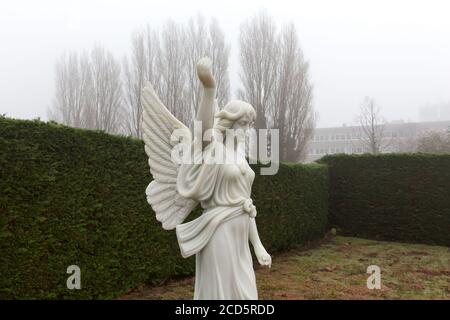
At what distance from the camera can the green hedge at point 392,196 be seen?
42.5 ft

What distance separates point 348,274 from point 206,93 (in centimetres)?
758

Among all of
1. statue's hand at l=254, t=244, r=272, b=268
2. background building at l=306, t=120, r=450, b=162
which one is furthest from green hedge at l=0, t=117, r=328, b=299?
background building at l=306, t=120, r=450, b=162

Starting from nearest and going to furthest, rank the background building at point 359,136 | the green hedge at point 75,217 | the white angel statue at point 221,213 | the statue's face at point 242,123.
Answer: the white angel statue at point 221,213 → the statue's face at point 242,123 → the green hedge at point 75,217 → the background building at point 359,136

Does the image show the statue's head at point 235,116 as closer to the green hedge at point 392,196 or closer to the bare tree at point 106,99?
the green hedge at point 392,196

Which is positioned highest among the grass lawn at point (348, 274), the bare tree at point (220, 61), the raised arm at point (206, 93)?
the bare tree at point (220, 61)

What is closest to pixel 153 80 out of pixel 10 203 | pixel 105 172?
pixel 105 172

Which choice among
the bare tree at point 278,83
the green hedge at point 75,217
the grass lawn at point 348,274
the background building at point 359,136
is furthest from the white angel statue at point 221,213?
the background building at point 359,136

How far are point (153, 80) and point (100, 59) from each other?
5710 millimetres

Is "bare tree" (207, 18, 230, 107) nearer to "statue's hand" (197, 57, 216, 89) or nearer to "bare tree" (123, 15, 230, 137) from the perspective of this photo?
"bare tree" (123, 15, 230, 137)

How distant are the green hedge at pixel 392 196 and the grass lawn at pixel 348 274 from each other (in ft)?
2.11

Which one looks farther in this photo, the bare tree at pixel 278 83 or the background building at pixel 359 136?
the background building at pixel 359 136

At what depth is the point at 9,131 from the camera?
5.28 metres

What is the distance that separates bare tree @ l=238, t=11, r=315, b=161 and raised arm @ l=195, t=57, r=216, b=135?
17785 mm

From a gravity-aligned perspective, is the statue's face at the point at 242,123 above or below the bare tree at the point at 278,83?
below
